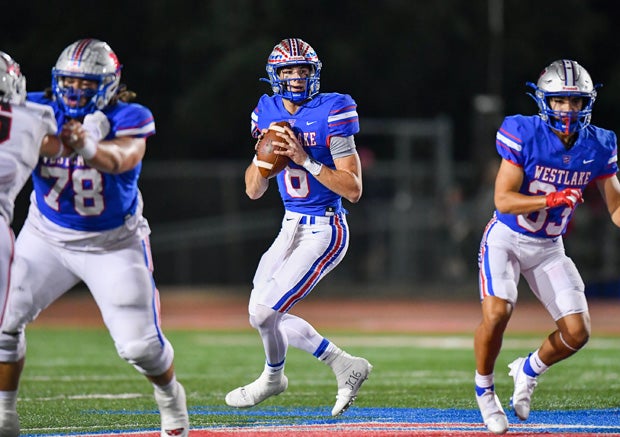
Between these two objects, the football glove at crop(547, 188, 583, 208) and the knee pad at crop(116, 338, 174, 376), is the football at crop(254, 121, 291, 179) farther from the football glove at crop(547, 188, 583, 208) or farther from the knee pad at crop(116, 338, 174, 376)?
the football glove at crop(547, 188, 583, 208)

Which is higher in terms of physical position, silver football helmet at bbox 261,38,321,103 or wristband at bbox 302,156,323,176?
silver football helmet at bbox 261,38,321,103

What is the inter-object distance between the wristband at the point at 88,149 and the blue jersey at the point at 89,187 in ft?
0.79

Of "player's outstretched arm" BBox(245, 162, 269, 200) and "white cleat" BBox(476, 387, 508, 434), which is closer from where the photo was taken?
"white cleat" BBox(476, 387, 508, 434)

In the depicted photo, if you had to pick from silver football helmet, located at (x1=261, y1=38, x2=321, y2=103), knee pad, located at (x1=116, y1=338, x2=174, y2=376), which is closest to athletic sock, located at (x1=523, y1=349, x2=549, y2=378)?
silver football helmet, located at (x1=261, y1=38, x2=321, y2=103)

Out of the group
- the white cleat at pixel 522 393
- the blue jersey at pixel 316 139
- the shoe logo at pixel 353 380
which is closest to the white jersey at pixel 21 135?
the blue jersey at pixel 316 139

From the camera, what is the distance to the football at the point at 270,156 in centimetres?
679

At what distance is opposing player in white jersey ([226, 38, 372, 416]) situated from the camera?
686 centimetres

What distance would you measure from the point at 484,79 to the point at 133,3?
747 centimetres

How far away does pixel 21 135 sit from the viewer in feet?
18.4

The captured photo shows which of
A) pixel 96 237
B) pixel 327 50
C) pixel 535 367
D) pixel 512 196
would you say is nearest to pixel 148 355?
pixel 96 237

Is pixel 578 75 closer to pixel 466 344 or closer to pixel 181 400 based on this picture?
pixel 181 400

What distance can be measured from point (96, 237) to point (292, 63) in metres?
1.72

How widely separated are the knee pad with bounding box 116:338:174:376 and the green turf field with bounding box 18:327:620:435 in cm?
96

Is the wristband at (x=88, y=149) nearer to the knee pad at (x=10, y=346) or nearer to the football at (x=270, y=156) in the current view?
the knee pad at (x=10, y=346)
